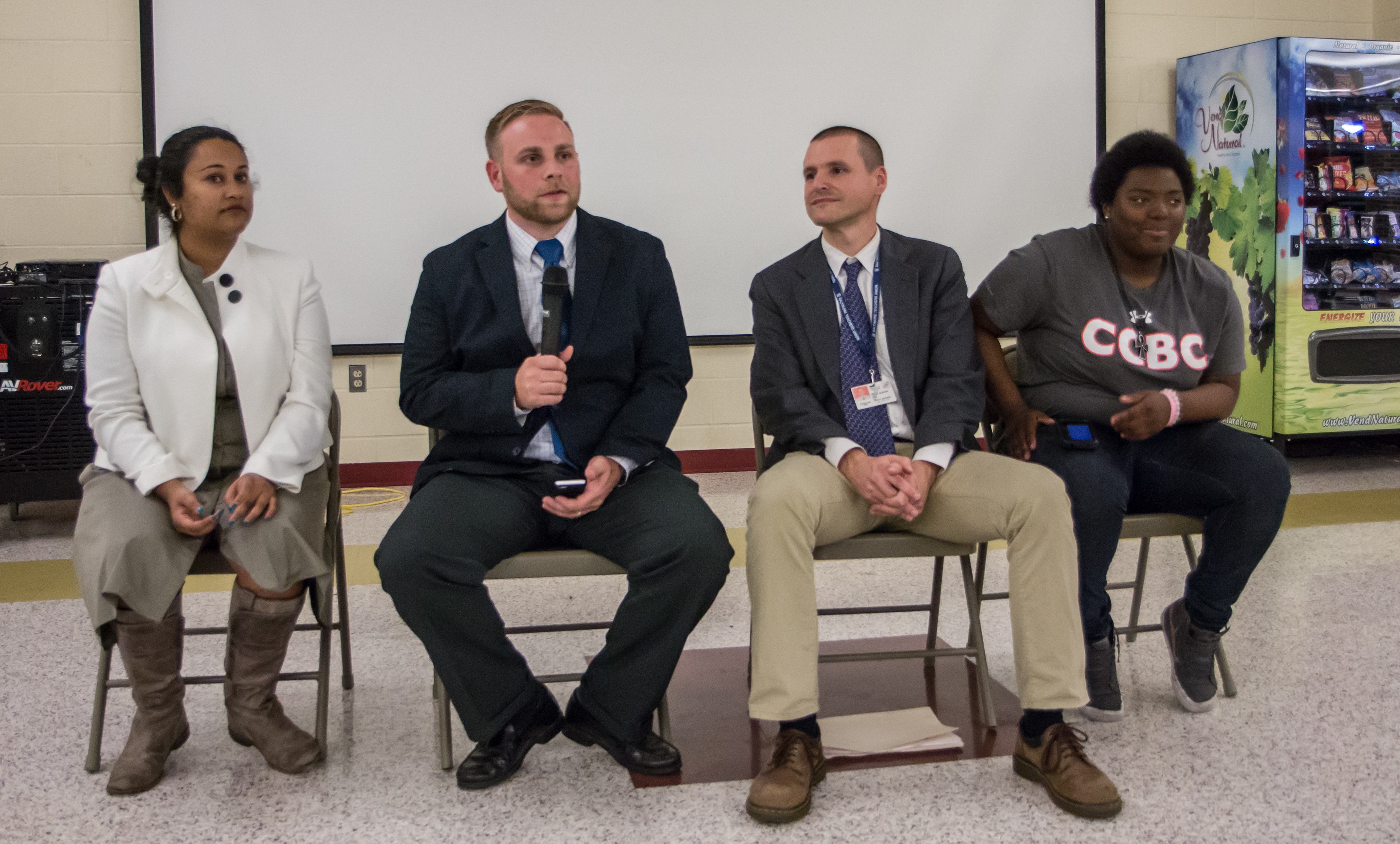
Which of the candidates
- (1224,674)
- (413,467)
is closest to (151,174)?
(1224,674)

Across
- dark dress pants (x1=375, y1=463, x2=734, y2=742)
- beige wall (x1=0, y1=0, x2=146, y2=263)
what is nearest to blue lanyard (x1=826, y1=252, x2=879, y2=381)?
dark dress pants (x1=375, y1=463, x2=734, y2=742)

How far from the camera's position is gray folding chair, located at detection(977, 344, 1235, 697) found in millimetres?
2096

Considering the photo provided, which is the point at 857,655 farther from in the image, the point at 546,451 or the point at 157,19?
the point at 157,19

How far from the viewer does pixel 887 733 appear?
2.06m

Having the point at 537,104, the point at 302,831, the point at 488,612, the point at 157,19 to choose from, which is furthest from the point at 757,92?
the point at 302,831

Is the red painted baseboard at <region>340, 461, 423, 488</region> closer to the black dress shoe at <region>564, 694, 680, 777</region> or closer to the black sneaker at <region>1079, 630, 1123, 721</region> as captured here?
the black dress shoe at <region>564, 694, 680, 777</region>

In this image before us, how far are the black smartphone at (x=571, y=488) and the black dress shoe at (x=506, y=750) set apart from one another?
0.36 meters

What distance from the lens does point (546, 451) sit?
204cm

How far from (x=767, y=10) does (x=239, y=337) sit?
10.9ft

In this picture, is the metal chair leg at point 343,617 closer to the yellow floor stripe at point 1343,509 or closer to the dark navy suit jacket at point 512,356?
the dark navy suit jacket at point 512,356

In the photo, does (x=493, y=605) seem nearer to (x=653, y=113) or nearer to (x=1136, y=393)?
(x=1136, y=393)

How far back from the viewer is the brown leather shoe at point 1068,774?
1712 millimetres

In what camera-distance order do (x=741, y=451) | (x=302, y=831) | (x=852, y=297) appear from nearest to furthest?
(x=302, y=831)
(x=852, y=297)
(x=741, y=451)

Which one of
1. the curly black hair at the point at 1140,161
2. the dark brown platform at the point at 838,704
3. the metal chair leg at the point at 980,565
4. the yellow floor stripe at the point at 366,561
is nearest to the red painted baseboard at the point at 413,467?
the yellow floor stripe at the point at 366,561
